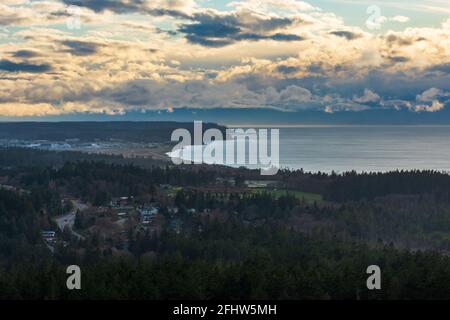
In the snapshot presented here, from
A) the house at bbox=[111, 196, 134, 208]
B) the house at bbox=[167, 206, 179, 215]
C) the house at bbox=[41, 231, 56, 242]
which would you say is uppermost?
the house at bbox=[167, 206, 179, 215]

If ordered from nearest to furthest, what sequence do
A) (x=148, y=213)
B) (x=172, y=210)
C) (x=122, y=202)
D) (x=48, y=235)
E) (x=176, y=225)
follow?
(x=48, y=235) → (x=176, y=225) → (x=148, y=213) → (x=172, y=210) → (x=122, y=202)

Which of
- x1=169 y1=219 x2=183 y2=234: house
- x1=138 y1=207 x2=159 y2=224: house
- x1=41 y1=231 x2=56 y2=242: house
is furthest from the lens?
x1=138 y1=207 x2=159 y2=224: house

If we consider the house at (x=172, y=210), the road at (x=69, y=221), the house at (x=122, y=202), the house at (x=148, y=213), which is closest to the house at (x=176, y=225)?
the house at (x=148, y=213)

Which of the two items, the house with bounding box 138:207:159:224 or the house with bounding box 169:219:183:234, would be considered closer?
the house with bounding box 169:219:183:234

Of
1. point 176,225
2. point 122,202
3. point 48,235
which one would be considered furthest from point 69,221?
point 122,202

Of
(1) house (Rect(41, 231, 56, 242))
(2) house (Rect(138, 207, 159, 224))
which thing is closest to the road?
(1) house (Rect(41, 231, 56, 242))

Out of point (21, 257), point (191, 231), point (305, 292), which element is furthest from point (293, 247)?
point (21, 257)

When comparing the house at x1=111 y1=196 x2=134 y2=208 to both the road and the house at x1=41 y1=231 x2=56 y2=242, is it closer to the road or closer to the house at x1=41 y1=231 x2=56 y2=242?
the road

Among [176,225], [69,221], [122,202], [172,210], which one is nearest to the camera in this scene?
[176,225]

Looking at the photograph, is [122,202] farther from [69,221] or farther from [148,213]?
[69,221]

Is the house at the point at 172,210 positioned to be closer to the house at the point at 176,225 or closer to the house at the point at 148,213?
the house at the point at 148,213
